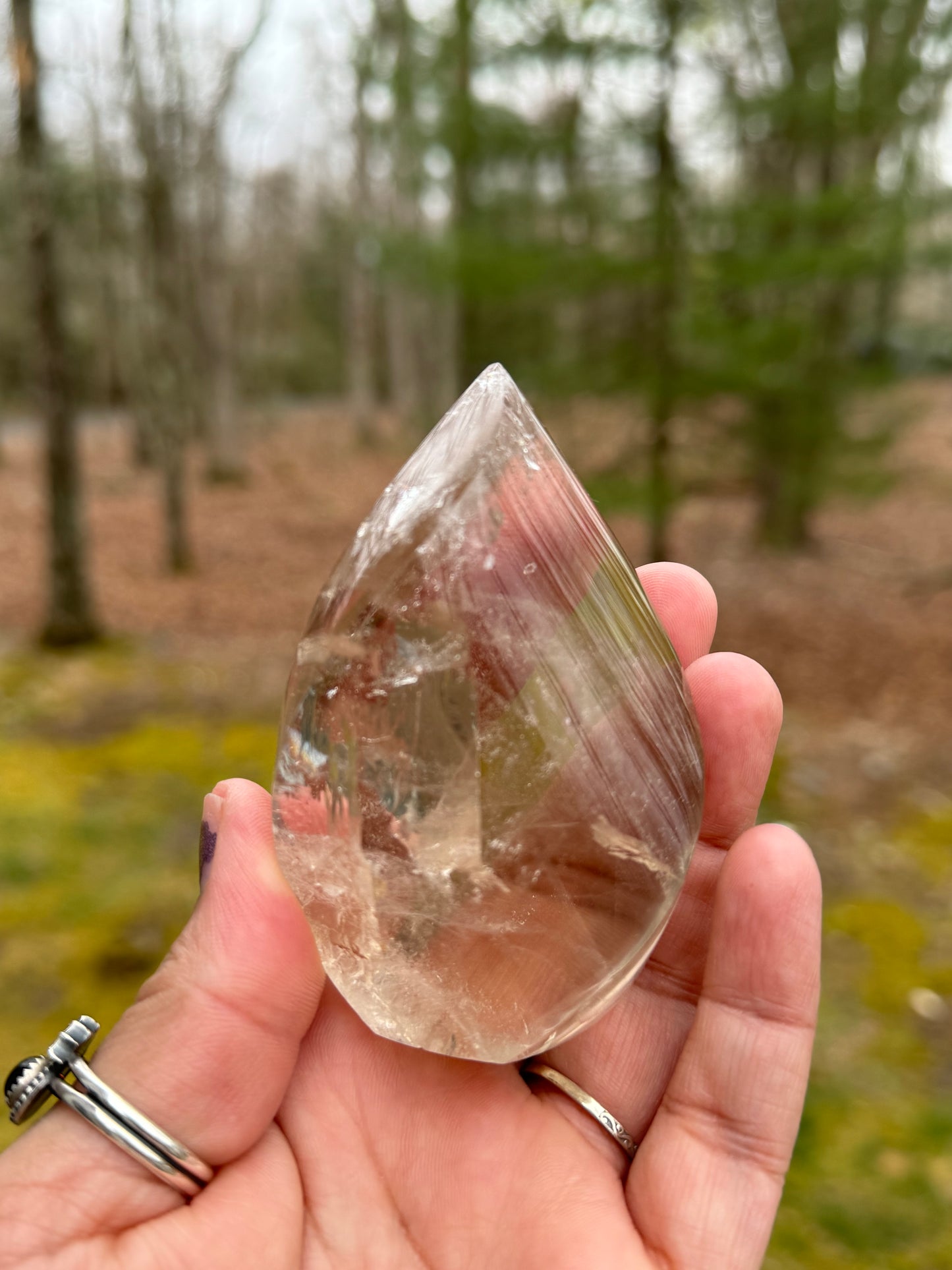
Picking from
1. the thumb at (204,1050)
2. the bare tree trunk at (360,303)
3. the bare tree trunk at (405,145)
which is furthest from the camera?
the bare tree trunk at (360,303)

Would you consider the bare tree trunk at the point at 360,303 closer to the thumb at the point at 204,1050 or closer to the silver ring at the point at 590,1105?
the thumb at the point at 204,1050

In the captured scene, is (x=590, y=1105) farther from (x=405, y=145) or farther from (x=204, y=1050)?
(x=405, y=145)

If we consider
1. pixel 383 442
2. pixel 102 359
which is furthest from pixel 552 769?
pixel 102 359

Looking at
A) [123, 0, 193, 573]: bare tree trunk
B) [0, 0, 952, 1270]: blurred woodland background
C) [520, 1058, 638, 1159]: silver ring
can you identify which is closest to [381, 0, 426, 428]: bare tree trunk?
[0, 0, 952, 1270]: blurred woodland background

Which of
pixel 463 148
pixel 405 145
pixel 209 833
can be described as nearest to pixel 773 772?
pixel 209 833

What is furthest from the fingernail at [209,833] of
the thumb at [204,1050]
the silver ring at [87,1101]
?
the silver ring at [87,1101]

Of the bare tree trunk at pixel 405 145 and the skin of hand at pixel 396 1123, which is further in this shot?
the bare tree trunk at pixel 405 145
